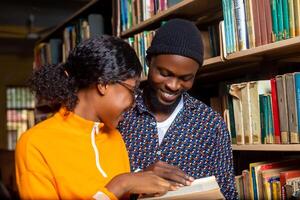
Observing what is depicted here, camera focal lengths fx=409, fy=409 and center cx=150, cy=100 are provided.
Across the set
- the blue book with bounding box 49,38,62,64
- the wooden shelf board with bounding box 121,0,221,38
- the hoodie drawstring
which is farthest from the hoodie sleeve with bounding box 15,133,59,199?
the blue book with bounding box 49,38,62,64

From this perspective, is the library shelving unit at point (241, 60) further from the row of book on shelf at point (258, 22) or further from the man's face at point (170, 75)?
the man's face at point (170, 75)

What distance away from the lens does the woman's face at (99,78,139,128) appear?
112 cm

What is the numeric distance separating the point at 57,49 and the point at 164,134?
2175 mm

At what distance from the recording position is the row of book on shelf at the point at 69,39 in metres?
2.73

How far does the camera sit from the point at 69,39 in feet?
10.1

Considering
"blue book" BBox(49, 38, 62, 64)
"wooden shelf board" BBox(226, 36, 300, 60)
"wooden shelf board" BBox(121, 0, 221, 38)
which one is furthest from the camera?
"blue book" BBox(49, 38, 62, 64)

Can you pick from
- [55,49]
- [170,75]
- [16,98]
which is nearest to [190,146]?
[170,75]

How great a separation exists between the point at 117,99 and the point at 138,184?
0.79 ft

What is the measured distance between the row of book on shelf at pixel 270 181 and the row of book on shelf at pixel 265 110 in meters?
0.12

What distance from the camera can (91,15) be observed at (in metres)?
2.73

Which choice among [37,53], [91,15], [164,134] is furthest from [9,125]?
[164,134]

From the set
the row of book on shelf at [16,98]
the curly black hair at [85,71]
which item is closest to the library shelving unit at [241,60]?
the curly black hair at [85,71]

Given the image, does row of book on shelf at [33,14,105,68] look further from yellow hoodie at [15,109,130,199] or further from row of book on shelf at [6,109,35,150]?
row of book on shelf at [6,109,35,150]

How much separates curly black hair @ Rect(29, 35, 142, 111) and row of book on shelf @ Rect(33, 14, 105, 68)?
116cm
